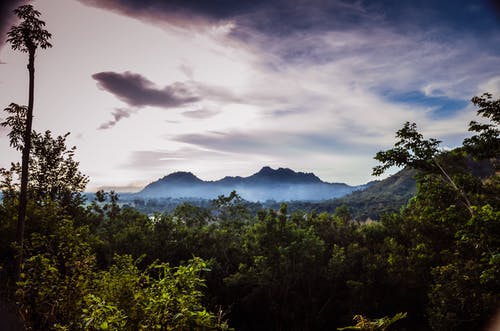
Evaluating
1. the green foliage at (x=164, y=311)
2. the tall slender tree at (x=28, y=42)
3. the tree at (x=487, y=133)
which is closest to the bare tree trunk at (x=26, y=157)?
the tall slender tree at (x=28, y=42)

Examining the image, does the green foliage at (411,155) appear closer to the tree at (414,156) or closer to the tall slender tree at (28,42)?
the tree at (414,156)

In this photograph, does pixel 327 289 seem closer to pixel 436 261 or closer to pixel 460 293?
pixel 436 261

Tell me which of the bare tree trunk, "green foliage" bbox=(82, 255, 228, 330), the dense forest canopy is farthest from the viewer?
the bare tree trunk

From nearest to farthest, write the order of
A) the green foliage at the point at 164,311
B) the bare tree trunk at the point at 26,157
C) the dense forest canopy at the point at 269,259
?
the green foliage at the point at 164,311 → the dense forest canopy at the point at 269,259 → the bare tree trunk at the point at 26,157

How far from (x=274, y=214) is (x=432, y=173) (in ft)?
30.9

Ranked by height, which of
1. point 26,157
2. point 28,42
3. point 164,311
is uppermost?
point 28,42

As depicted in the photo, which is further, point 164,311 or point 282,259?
point 282,259

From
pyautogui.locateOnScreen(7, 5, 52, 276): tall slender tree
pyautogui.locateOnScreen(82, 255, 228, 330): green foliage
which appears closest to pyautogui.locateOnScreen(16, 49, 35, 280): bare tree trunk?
pyautogui.locateOnScreen(7, 5, 52, 276): tall slender tree

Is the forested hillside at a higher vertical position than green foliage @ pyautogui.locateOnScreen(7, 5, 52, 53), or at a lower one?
lower

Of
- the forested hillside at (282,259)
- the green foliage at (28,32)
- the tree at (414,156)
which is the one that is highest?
the green foliage at (28,32)

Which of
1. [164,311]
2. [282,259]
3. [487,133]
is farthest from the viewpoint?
[282,259]

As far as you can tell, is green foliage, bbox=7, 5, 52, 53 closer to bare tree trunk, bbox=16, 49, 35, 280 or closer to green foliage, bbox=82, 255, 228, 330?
bare tree trunk, bbox=16, 49, 35, 280

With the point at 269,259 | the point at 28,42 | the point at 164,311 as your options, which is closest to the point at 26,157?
the point at 28,42

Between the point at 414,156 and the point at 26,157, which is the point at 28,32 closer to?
the point at 26,157
